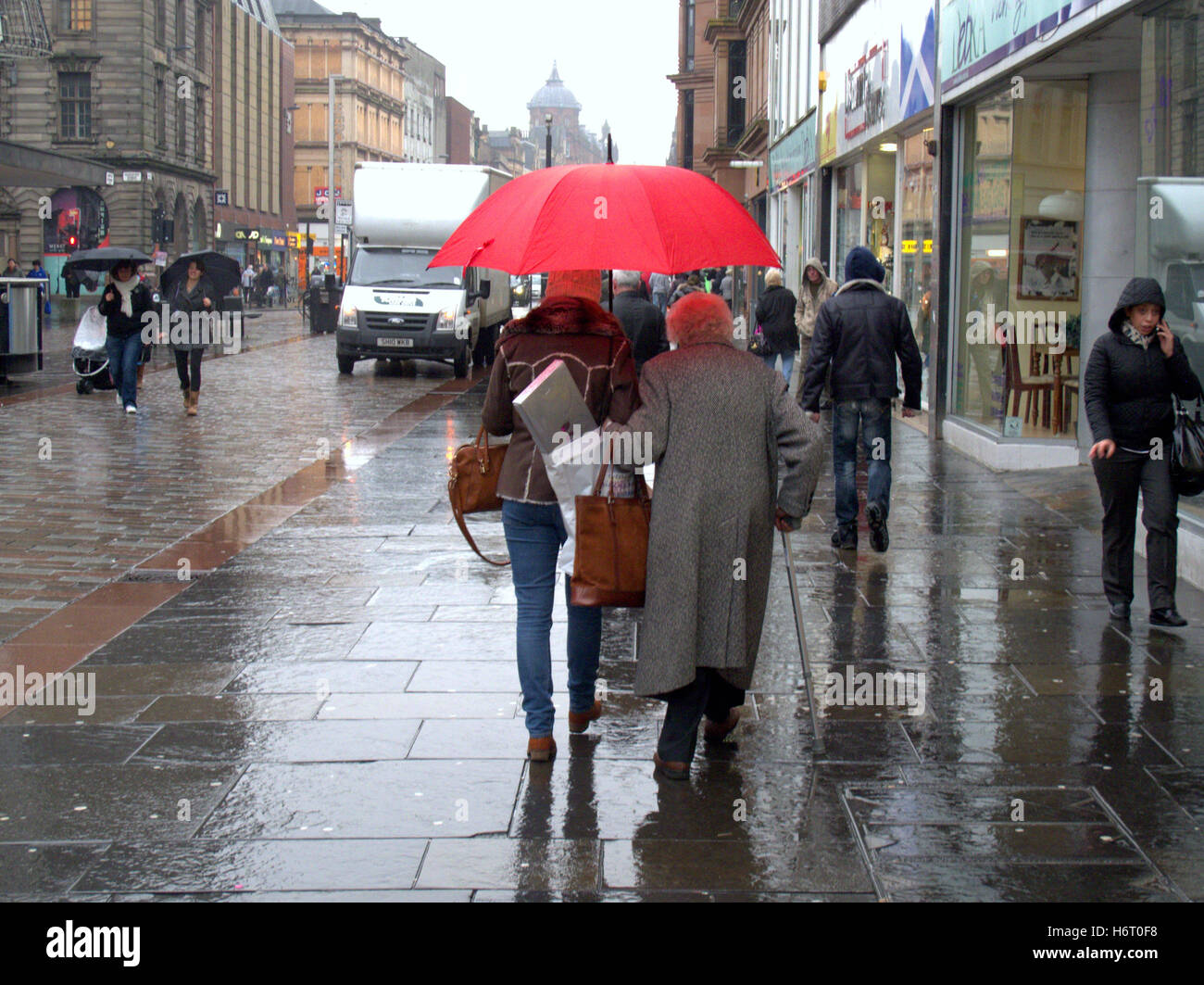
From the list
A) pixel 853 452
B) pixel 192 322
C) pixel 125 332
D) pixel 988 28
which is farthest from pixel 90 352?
pixel 853 452

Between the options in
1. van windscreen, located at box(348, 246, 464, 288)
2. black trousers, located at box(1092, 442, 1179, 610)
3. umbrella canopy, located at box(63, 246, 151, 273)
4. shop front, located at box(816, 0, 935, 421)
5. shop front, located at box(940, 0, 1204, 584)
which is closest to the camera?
black trousers, located at box(1092, 442, 1179, 610)

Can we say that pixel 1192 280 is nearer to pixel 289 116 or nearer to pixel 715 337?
pixel 715 337

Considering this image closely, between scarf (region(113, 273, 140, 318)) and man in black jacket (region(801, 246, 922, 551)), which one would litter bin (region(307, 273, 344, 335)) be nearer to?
scarf (region(113, 273, 140, 318))

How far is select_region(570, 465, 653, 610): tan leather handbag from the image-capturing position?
469 cm

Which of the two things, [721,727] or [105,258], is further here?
[105,258]

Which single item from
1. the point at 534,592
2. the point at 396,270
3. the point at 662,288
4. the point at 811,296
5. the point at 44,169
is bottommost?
the point at 534,592

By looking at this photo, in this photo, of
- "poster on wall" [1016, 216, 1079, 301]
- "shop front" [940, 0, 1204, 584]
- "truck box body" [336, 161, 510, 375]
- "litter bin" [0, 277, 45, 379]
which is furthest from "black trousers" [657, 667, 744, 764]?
"truck box body" [336, 161, 510, 375]

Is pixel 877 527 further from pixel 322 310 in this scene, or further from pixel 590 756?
pixel 322 310

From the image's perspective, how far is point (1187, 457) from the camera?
22.8ft

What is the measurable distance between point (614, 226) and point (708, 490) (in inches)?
34.9

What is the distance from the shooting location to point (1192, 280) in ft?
27.5

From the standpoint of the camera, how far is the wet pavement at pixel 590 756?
4.08 meters

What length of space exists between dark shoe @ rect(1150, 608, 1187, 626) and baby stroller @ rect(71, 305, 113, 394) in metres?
14.5
